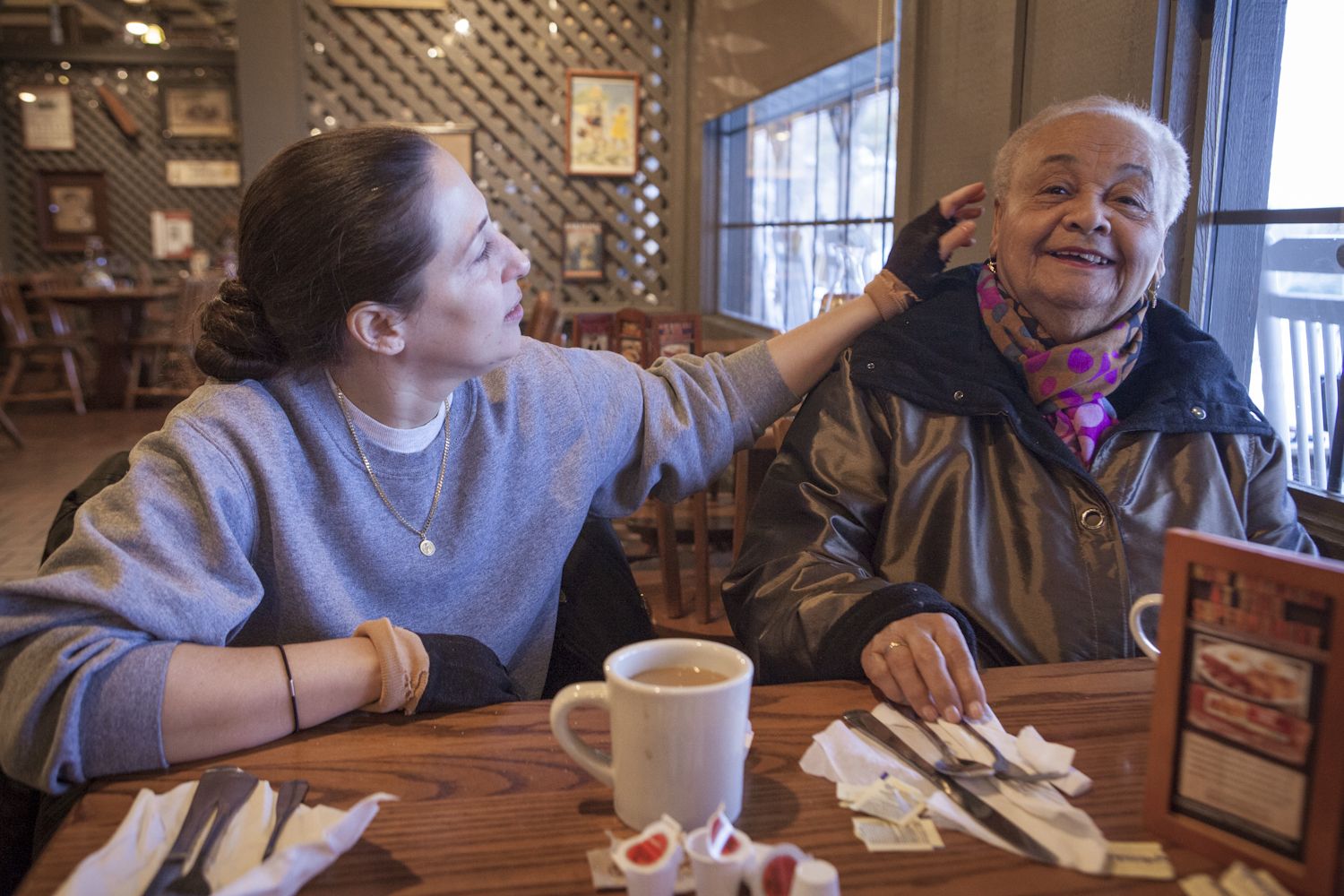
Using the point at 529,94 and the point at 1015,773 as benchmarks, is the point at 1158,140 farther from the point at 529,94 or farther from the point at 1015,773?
the point at 529,94

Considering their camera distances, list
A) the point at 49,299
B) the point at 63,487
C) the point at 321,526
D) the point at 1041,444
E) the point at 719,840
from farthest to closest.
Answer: the point at 49,299 → the point at 63,487 → the point at 1041,444 → the point at 321,526 → the point at 719,840

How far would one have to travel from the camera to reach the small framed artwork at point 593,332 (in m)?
2.29

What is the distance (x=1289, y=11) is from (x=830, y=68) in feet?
6.37

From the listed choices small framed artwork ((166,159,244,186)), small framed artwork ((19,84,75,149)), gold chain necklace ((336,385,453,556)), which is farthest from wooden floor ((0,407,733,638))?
small framed artwork ((19,84,75,149))

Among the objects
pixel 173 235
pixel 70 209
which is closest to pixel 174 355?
pixel 173 235

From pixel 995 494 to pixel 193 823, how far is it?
0.81 m

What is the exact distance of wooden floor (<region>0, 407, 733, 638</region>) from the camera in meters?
2.26

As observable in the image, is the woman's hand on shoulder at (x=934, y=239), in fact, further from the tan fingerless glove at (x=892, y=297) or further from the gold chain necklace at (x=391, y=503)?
the gold chain necklace at (x=391, y=503)

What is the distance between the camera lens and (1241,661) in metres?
0.47

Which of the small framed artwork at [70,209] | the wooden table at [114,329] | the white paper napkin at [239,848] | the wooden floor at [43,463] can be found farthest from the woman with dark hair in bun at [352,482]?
the small framed artwork at [70,209]

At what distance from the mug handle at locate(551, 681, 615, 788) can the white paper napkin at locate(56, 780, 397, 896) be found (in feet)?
0.35

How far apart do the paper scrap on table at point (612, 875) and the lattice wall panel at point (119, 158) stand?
7.65 metres

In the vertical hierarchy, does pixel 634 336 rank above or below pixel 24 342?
above

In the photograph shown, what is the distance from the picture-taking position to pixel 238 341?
84 centimetres
